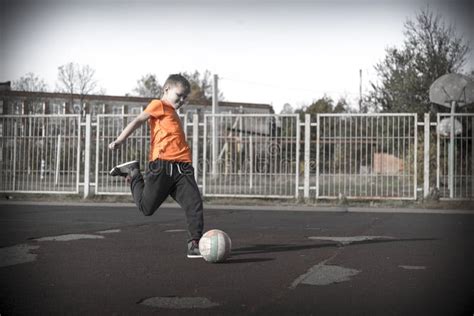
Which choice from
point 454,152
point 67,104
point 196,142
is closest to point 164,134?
point 196,142

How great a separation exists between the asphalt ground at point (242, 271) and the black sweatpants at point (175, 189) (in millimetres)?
392

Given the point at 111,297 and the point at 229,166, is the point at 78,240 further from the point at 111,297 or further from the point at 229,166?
the point at 229,166

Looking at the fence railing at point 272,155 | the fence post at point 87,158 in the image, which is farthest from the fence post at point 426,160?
the fence post at point 87,158

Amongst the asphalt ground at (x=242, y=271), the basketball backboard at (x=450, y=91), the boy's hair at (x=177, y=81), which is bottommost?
the asphalt ground at (x=242, y=271)

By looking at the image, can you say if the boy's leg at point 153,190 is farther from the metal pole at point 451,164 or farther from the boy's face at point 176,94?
the metal pole at point 451,164

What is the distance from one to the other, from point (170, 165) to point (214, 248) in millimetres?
876

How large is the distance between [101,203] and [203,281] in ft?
35.2

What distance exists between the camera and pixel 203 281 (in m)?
4.45

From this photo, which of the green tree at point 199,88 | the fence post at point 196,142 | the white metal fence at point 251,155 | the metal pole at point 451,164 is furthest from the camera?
the green tree at point 199,88

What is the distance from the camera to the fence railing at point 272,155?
47.9ft

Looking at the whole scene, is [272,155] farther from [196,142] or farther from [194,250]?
[194,250]

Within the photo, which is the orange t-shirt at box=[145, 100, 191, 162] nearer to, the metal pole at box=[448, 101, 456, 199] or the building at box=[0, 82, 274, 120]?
the building at box=[0, 82, 274, 120]

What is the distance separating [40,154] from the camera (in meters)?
16.7

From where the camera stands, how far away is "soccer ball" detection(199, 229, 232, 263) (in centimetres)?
535
